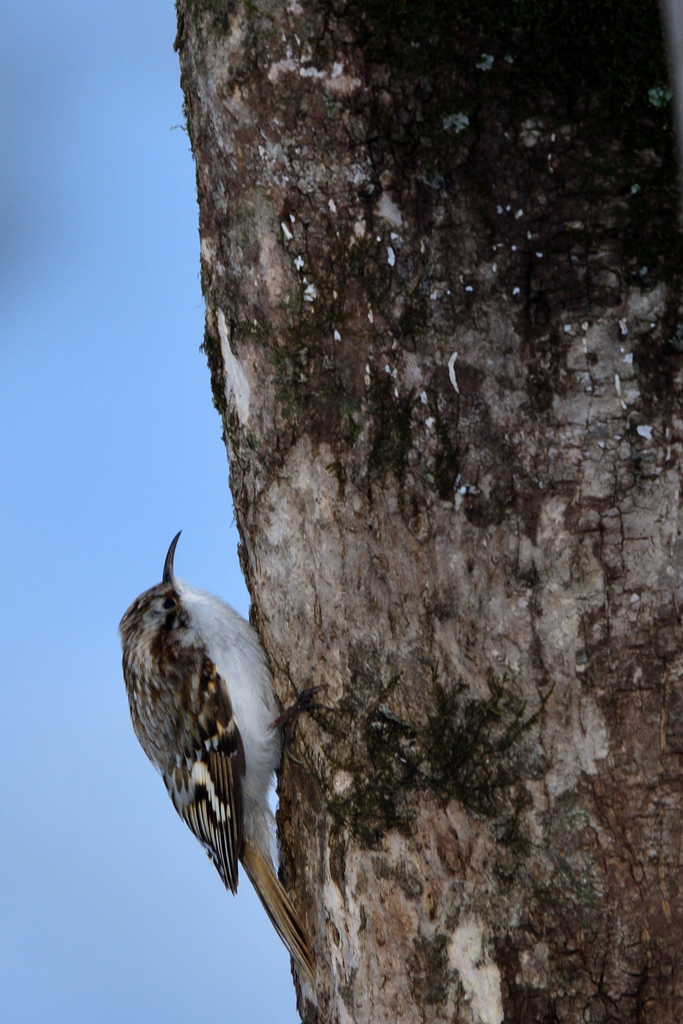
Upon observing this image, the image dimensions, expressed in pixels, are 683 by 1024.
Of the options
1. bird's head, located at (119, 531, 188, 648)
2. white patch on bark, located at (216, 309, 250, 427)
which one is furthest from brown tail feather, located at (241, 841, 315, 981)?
white patch on bark, located at (216, 309, 250, 427)

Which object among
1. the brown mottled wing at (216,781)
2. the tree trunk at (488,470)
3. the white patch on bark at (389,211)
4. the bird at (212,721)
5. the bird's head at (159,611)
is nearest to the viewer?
the tree trunk at (488,470)

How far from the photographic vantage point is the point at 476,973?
1.54 m

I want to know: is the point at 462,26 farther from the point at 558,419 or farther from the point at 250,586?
the point at 250,586

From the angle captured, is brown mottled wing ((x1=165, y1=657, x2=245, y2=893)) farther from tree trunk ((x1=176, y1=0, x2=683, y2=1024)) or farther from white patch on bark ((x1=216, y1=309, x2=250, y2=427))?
white patch on bark ((x1=216, y1=309, x2=250, y2=427))

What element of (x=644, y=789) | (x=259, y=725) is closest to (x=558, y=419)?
(x=644, y=789)

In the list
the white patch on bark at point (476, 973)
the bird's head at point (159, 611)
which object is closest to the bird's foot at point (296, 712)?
the white patch on bark at point (476, 973)

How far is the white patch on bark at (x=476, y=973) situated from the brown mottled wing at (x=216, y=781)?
3.12ft

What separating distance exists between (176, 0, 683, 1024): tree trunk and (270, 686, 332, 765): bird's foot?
7 centimetres

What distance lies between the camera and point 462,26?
4.89ft

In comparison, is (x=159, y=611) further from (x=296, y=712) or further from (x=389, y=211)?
(x=389, y=211)

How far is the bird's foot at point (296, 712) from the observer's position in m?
1.81

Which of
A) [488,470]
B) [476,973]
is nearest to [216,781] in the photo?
[476,973]

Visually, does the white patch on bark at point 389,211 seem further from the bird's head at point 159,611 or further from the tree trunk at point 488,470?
the bird's head at point 159,611

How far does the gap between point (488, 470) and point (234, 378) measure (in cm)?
68
